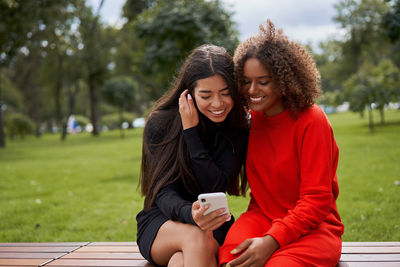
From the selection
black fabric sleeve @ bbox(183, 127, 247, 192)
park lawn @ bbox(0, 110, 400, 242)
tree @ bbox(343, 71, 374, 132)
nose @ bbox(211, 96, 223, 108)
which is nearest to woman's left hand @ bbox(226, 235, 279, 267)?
black fabric sleeve @ bbox(183, 127, 247, 192)

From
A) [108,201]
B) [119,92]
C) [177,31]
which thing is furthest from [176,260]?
[119,92]

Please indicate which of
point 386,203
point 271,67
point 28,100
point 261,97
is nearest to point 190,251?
point 261,97

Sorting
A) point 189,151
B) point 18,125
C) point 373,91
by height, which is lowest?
point 18,125

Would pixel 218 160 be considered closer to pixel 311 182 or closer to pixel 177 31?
pixel 311 182

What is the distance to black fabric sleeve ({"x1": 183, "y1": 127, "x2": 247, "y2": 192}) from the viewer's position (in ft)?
8.84

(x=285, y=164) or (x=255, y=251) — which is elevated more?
(x=285, y=164)

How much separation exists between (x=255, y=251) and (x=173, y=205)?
0.61m

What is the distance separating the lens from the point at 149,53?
442 inches

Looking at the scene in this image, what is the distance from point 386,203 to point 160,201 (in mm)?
4150

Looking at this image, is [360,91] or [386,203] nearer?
[386,203]

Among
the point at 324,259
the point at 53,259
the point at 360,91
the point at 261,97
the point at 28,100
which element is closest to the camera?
the point at 324,259

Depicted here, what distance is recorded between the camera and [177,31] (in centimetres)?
1095

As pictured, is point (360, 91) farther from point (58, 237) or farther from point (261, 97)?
point (261, 97)

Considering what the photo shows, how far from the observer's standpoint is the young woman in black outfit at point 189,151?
2.60 metres
